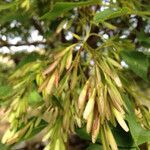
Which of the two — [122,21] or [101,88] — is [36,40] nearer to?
[122,21]

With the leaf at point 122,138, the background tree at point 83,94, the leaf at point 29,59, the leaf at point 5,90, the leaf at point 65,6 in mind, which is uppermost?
the leaf at point 65,6

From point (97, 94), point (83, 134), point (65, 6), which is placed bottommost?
point (83, 134)

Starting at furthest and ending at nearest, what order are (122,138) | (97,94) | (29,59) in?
(29,59), (122,138), (97,94)

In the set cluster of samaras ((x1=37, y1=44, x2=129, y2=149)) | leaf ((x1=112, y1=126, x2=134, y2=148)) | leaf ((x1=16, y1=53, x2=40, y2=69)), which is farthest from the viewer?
leaf ((x1=16, y1=53, x2=40, y2=69))

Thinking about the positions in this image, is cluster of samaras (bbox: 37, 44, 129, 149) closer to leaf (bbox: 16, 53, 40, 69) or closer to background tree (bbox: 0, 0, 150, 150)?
background tree (bbox: 0, 0, 150, 150)

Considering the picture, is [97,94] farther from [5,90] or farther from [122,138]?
[5,90]

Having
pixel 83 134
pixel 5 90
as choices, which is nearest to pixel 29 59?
pixel 5 90

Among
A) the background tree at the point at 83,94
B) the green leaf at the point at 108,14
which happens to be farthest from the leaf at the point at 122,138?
the green leaf at the point at 108,14

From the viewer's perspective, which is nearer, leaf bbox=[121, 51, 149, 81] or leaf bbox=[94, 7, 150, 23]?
leaf bbox=[94, 7, 150, 23]

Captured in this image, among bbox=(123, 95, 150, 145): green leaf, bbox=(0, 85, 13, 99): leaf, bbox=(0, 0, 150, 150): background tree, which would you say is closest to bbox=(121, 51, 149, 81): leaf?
bbox=(0, 0, 150, 150): background tree

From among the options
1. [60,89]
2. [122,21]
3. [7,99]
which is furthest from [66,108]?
[122,21]

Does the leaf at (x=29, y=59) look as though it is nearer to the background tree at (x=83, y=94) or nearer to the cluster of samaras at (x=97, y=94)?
the background tree at (x=83, y=94)
